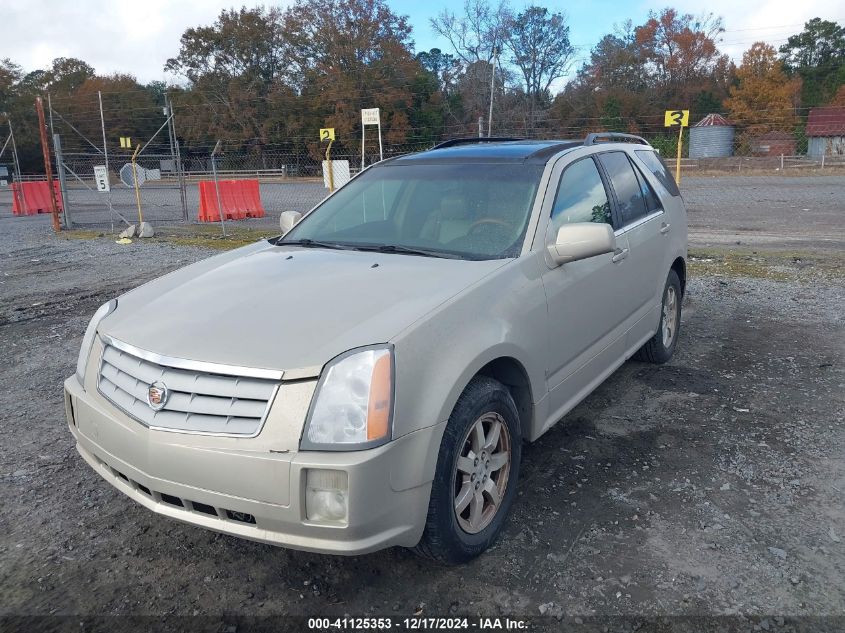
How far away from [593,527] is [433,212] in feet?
6.23

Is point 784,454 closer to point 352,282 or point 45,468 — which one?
point 352,282

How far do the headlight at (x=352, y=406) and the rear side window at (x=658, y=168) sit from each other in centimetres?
368

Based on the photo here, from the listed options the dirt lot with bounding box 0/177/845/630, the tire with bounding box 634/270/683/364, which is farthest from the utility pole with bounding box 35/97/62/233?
the tire with bounding box 634/270/683/364

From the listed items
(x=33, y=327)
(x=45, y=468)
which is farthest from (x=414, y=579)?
(x=33, y=327)

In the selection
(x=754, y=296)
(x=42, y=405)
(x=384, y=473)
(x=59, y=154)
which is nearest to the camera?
(x=384, y=473)

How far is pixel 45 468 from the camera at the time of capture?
156 inches

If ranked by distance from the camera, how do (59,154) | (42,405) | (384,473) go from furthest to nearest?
(59,154), (42,405), (384,473)

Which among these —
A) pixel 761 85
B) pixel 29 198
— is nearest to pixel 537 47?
pixel 761 85

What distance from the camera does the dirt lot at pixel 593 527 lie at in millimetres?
2791

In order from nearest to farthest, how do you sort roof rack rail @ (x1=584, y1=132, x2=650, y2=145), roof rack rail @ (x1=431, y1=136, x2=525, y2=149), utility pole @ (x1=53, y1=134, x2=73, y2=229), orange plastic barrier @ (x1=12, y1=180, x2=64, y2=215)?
roof rack rail @ (x1=584, y1=132, x2=650, y2=145)
roof rack rail @ (x1=431, y1=136, x2=525, y2=149)
utility pole @ (x1=53, y1=134, x2=73, y2=229)
orange plastic barrier @ (x1=12, y1=180, x2=64, y2=215)

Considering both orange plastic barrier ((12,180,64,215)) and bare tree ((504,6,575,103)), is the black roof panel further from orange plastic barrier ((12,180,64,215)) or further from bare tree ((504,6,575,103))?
bare tree ((504,6,575,103))

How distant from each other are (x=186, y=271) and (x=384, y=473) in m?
1.94

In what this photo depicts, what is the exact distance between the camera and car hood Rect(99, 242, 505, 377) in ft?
8.76

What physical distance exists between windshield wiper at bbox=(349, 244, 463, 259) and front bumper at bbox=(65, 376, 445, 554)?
1.18 metres
